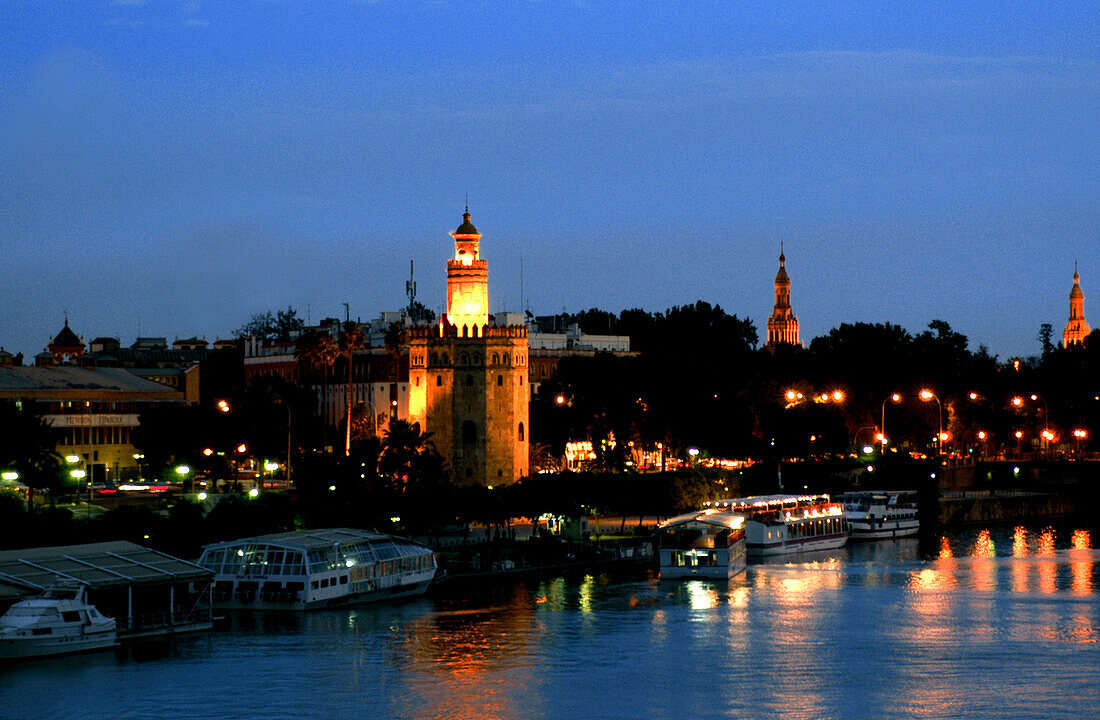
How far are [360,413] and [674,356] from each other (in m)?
26.8

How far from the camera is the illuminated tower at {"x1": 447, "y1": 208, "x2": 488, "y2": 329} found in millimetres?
102188

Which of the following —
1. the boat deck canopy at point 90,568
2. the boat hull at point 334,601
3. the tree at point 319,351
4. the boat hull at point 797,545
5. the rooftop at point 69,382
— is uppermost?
the tree at point 319,351

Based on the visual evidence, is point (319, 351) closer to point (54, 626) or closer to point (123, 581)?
point (123, 581)

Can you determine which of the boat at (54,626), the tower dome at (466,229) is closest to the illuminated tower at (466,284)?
the tower dome at (466,229)

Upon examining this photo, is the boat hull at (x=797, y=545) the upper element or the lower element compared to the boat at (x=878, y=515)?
lower

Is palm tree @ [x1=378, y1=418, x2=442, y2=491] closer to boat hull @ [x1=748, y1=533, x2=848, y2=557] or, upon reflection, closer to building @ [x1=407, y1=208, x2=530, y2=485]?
building @ [x1=407, y1=208, x2=530, y2=485]

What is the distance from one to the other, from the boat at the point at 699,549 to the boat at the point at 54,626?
29025 millimetres

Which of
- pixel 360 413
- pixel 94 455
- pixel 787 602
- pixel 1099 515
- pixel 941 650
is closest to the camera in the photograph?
pixel 941 650

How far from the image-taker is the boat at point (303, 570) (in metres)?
62.4

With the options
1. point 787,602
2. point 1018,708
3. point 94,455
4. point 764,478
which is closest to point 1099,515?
point 764,478

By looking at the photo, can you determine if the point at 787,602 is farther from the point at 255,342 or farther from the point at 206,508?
the point at 255,342

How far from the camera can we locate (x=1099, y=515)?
123m

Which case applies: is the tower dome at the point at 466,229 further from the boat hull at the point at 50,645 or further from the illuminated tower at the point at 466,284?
the boat hull at the point at 50,645

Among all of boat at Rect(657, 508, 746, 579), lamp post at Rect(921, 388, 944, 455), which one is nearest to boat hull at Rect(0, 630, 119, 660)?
boat at Rect(657, 508, 746, 579)
